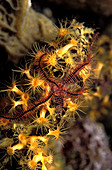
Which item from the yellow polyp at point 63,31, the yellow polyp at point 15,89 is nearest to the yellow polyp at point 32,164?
the yellow polyp at point 15,89

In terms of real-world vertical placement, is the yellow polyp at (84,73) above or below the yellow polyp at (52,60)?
below

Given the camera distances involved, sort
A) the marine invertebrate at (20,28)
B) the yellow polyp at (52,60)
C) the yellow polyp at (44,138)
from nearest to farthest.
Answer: the yellow polyp at (52,60) → the yellow polyp at (44,138) → the marine invertebrate at (20,28)

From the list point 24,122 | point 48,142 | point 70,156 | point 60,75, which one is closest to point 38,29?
point 60,75

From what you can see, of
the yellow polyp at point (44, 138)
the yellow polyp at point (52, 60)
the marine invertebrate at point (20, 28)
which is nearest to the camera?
the yellow polyp at point (52, 60)

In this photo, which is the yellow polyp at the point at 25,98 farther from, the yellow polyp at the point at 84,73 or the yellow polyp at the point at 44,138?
the yellow polyp at the point at 84,73

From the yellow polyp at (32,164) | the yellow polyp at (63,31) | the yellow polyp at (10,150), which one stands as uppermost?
the yellow polyp at (63,31)

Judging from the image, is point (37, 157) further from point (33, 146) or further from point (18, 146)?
point (18, 146)

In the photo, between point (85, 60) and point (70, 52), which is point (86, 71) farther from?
point (70, 52)

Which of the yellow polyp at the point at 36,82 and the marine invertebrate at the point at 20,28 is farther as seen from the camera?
the marine invertebrate at the point at 20,28

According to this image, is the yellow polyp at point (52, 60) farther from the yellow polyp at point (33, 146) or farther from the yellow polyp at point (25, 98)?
the yellow polyp at point (33, 146)
